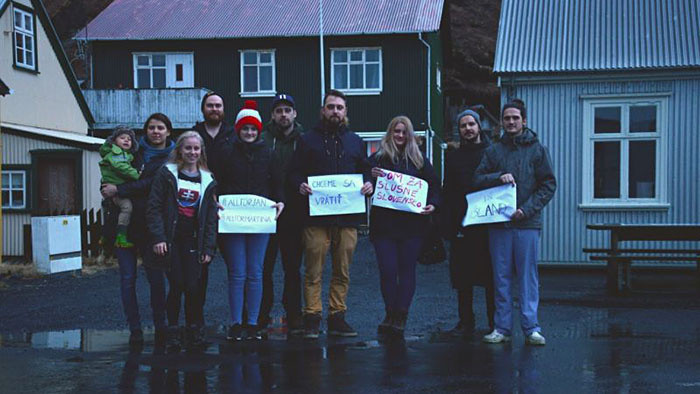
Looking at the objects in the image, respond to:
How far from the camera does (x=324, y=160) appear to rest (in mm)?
8578

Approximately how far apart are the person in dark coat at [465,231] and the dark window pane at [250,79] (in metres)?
25.1

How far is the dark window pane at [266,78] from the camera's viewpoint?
3341cm

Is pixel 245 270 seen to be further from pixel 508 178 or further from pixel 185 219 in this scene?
pixel 508 178

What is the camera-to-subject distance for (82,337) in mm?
8836

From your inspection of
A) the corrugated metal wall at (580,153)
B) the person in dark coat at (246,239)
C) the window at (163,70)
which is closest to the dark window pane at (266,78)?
the window at (163,70)

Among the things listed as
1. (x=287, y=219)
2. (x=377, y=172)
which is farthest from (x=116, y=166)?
(x=377, y=172)

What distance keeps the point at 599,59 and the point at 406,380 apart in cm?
1053

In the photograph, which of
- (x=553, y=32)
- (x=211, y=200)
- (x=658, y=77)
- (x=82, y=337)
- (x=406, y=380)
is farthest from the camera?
(x=553, y=32)

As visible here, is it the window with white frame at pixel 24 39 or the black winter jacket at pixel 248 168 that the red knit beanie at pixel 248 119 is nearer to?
the black winter jacket at pixel 248 168

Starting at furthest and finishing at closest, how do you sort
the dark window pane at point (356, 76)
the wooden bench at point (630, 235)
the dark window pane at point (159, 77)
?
the dark window pane at point (159, 77) → the dark window pane at point (356, 76) → the wooden bench at point (630, 235)

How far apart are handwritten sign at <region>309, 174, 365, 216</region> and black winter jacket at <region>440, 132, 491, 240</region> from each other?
1.06 metres

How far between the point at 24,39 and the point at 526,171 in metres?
18.3

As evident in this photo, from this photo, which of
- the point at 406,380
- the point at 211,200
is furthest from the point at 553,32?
the point at 406,380

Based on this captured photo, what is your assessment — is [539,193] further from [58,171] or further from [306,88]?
[306,88]
